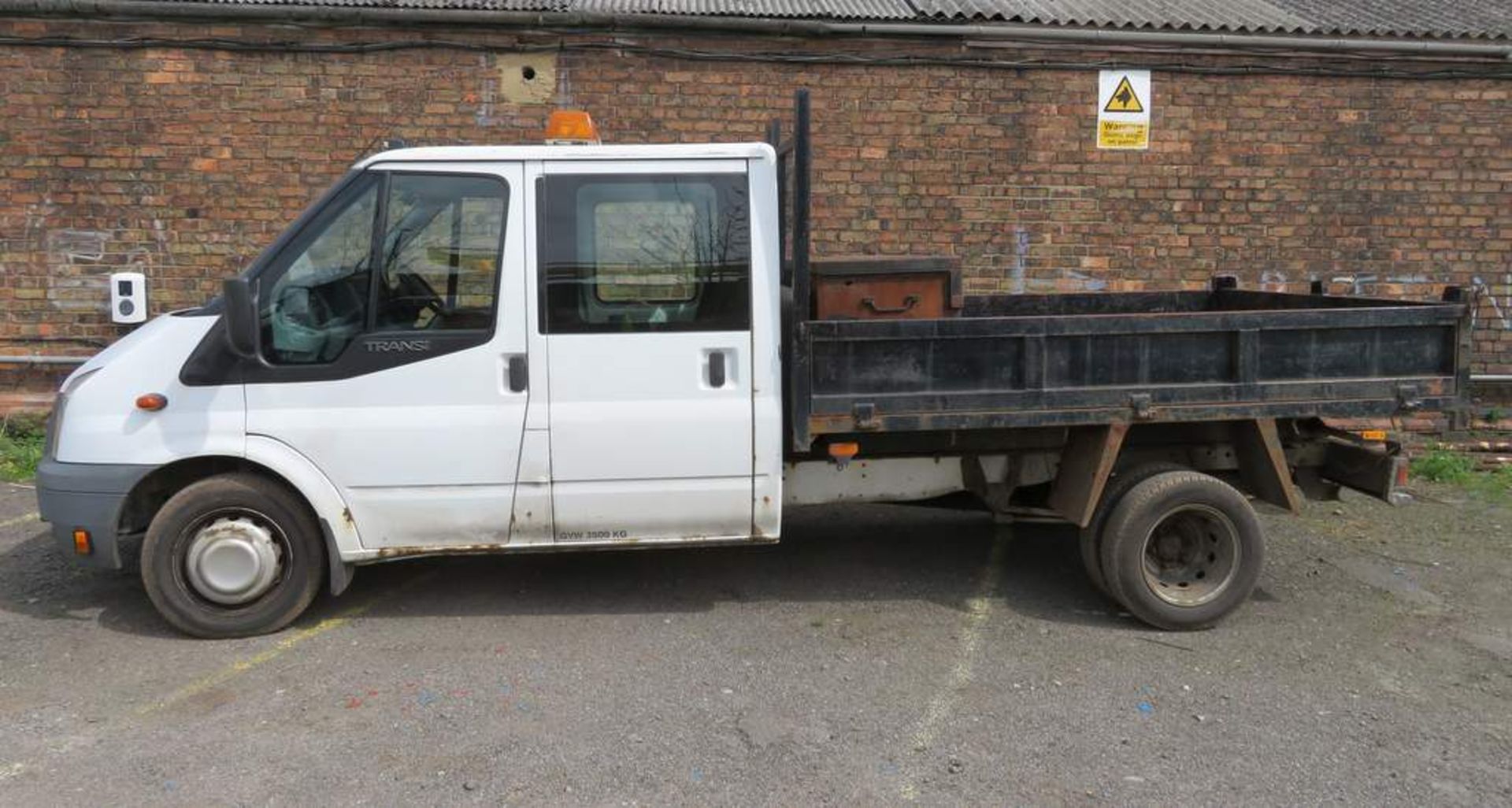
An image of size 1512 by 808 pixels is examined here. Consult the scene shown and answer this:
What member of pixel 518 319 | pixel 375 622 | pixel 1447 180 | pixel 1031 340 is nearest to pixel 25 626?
pixel 375 622

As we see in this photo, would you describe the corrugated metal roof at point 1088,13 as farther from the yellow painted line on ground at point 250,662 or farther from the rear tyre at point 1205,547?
the yellow painted line on ground at point 250,662

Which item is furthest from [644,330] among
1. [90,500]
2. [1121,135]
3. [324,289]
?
[1121,135]

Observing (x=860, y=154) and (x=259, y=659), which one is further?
(x=860, y=154)

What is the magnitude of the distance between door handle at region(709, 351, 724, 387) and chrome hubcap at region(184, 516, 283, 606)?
200cm

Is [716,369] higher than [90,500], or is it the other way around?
[716,369]

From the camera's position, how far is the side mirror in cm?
406

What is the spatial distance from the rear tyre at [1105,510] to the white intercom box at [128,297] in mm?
6769

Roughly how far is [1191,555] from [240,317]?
427cm

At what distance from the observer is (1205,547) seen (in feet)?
15.6

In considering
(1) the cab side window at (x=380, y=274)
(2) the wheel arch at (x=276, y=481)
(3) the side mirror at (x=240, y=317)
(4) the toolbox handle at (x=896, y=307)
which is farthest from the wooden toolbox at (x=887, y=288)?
(3) the side mirror at (x=240, y=317)

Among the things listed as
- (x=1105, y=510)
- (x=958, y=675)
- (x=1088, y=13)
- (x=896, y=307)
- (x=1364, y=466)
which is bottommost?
(x=958, y=675)

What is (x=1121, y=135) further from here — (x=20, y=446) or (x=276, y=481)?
(x=20, y=446)

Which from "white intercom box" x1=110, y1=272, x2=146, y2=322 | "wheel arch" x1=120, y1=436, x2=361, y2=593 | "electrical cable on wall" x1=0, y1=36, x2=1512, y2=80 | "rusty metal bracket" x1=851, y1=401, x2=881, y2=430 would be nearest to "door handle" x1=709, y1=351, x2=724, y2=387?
"rusty metal bracket" x1=851, y1=401, x2=881, y2=430

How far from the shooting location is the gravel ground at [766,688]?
335 cm
